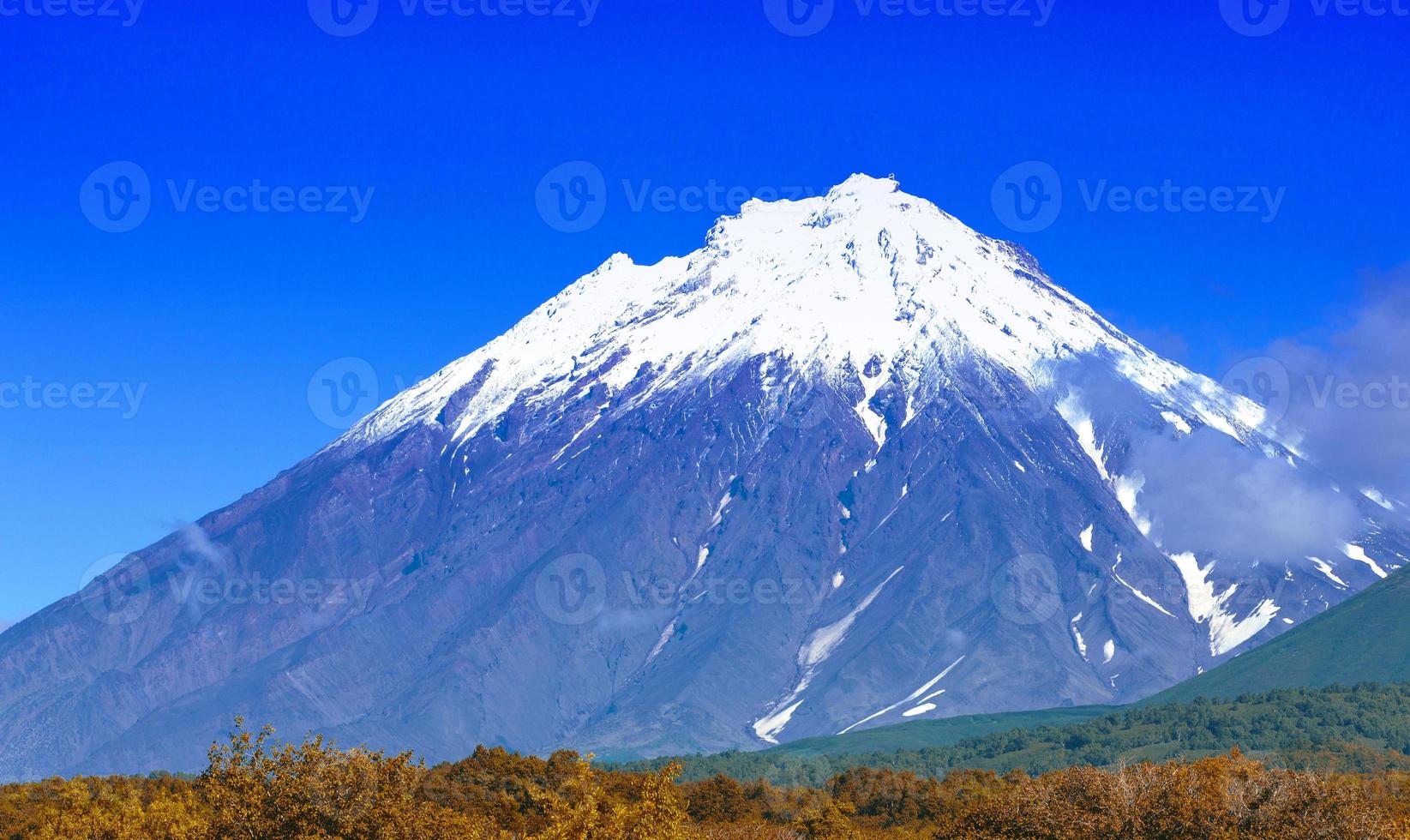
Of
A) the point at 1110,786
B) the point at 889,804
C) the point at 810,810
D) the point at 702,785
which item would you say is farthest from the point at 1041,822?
the point at 702,785

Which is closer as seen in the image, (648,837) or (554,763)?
(648,837)

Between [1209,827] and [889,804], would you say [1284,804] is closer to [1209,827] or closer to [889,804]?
[1209,827]

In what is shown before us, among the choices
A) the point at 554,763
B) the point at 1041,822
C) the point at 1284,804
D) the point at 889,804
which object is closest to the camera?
the point at 1284,804

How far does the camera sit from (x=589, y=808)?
6931cm

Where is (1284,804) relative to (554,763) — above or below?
below

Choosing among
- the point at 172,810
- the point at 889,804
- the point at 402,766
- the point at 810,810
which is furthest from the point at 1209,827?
the point at 889,804

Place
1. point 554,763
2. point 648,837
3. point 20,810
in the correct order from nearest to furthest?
point 648,837 < point 20,810 < point 554,763

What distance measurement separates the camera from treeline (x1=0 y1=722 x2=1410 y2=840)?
7119 centimetres

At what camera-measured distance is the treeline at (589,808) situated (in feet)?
234

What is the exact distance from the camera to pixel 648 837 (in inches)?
2726

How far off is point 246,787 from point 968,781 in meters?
119

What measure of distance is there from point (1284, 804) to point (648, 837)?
115 ft

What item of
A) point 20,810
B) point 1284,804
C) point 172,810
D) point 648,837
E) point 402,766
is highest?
point 20,810

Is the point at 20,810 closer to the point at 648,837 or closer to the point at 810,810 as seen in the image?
the point at 810,810
